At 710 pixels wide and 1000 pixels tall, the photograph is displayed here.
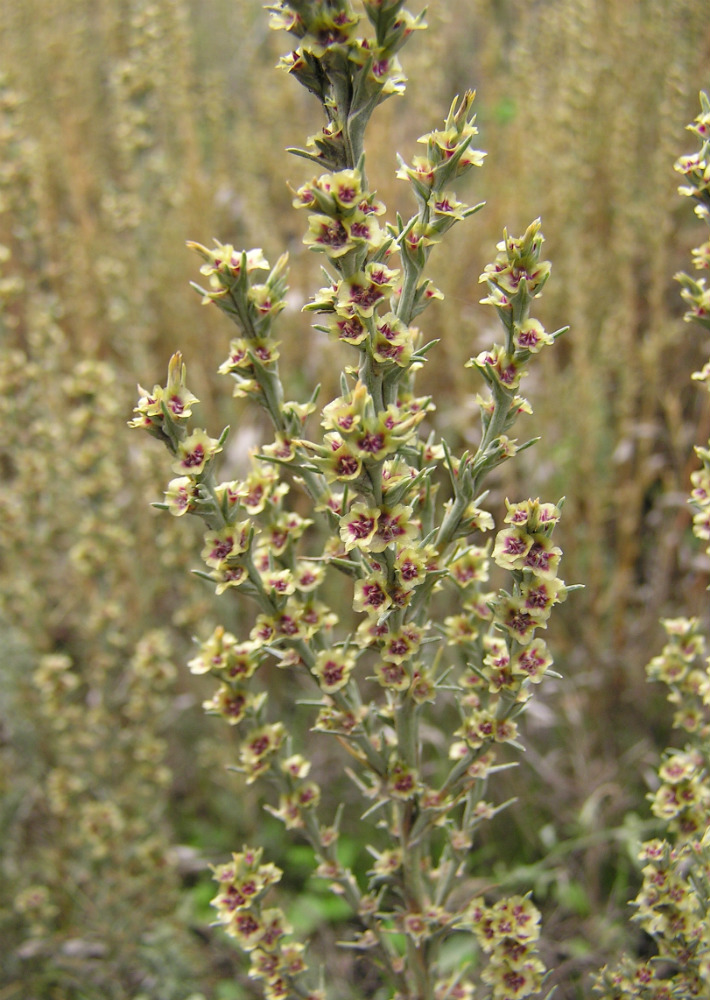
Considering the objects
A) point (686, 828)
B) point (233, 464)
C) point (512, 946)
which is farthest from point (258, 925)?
point (233, 464)

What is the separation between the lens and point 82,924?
2.46 metres

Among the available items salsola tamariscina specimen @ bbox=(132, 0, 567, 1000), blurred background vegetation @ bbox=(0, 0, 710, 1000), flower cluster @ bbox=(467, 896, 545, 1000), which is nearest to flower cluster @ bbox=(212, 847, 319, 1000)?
salsola tamariscina specimen @ bbox=(132, 0, 567, 1000)

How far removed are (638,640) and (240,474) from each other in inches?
67.6

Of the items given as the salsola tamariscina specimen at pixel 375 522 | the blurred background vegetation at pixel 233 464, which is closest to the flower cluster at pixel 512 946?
the salsola tamariscina specimen at pixel 375 522

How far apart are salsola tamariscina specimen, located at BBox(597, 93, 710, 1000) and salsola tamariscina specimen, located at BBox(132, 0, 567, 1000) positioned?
0.19 metres

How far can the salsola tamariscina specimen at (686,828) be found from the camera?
117cm

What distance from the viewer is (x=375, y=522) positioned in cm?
96

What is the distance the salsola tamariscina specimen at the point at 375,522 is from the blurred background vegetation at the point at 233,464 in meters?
0.85

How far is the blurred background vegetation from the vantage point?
7.73ft

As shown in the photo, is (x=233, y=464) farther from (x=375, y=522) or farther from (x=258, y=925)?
(x=375, y=522)

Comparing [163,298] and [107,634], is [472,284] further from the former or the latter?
[107,634]

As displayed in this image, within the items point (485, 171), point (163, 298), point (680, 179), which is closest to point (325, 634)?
point (680, 179)

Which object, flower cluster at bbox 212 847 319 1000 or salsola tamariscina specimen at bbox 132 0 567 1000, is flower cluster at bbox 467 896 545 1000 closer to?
salsola tamariscina specimen at bbox 132 0 567 1000

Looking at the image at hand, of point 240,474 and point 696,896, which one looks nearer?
point 696,896
